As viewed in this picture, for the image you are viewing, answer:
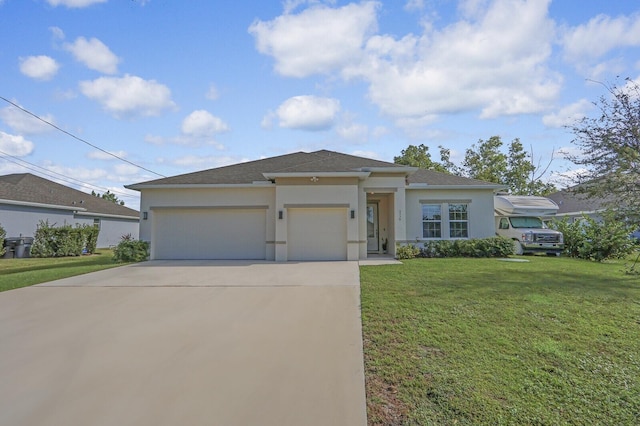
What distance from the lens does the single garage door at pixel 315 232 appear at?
44.3ft

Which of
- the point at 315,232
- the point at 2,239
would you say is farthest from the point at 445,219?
the point at 2,239

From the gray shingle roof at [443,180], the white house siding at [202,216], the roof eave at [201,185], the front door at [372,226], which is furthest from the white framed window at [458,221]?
the roof eave at [201,185]

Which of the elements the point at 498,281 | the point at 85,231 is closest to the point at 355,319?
the point at 498,281

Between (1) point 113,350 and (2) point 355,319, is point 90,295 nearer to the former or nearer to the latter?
(1) point 113,350

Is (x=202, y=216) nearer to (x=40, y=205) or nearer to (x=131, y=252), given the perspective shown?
(x=131, y=252)

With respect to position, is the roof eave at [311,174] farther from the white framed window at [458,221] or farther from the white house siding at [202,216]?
the white framed window at [458,221]

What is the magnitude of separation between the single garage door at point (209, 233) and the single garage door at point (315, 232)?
1463 millimetres

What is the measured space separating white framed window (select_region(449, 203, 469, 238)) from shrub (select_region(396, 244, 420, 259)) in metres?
2.41

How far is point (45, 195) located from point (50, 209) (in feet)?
3.97

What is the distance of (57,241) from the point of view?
19.4m

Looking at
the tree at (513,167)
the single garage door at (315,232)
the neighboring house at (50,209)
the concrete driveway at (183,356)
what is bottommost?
the concrete driveway at (183,356)

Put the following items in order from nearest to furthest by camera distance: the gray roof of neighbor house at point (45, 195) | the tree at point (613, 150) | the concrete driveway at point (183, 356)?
the concrete driveway at point (183, 356) → the tree at point (613, 150) → the gray roof of neighbor house at point (45, 195)

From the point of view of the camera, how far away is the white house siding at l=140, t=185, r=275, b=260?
14.3 meters

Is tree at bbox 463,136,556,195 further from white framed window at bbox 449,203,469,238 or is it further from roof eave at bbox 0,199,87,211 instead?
roof eave at bbox 0,199,87,211
